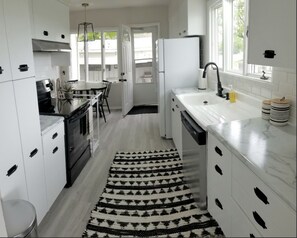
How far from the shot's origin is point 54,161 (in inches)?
101

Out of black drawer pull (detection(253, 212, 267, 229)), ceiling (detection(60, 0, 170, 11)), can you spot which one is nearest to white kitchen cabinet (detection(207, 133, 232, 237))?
black drawer pull (detection(253, 212, 267, 229))

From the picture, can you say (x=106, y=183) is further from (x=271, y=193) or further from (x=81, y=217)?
(x=271, y=193)

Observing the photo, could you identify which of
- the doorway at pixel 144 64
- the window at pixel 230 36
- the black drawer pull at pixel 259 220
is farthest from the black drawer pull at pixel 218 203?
the doorway at pixel 144 64

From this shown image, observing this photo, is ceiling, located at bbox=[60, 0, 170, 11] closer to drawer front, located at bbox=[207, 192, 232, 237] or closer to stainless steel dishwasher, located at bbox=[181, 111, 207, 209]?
stainless steel dishwasher, located at bbox=[181, 111, 207, 209]

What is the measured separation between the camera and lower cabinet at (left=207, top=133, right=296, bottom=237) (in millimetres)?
1115

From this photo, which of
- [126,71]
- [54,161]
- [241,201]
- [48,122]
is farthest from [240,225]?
[126,71]

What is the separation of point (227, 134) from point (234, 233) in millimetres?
620

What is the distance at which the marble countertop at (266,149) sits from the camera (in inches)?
43.9

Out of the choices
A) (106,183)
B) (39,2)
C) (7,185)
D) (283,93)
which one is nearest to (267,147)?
(283,93)

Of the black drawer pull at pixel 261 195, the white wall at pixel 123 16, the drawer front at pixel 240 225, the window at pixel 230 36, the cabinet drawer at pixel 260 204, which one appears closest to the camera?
the cabinet drawer at pixel 260 204

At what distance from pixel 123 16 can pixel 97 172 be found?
491cm

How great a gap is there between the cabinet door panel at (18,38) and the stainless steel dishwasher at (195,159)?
1408 mm

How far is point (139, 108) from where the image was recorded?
7328 millimetres

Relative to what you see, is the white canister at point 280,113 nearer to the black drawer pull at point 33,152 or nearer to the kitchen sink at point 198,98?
the kitchen sink at point 198,98
